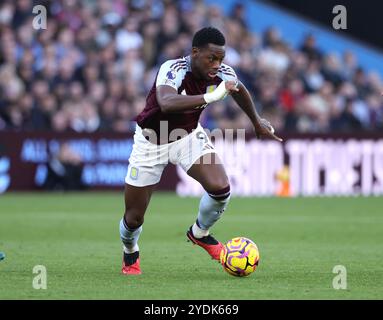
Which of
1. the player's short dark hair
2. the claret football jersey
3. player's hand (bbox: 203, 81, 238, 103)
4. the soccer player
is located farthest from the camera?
the soccer player

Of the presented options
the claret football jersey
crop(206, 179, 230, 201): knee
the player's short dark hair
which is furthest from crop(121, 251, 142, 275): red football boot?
the player's short dark hair

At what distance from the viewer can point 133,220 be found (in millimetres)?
10188

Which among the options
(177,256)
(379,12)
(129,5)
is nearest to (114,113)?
(129,5)

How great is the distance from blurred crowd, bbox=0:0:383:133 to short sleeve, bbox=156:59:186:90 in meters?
12.2

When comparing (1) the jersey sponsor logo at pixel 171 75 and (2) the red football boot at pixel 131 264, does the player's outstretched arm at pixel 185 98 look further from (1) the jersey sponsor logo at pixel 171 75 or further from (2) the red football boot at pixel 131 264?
(2) the red football boot at pixel 131 264

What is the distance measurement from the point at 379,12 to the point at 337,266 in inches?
706

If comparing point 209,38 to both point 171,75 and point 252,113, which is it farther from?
point 252,113

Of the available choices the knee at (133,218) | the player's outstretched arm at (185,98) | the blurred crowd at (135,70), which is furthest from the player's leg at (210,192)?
the blurred crowd at (135,70)

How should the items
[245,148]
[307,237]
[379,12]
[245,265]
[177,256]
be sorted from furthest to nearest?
[379,12] < [245,148] < [307,237] < [177,256] < [245,265]

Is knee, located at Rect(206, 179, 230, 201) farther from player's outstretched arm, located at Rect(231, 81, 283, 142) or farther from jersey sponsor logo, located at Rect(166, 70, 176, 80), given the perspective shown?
jersey sponsor logo, located at Rect(166, 70, 176, 80)

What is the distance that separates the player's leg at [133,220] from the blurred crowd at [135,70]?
12.0 metres

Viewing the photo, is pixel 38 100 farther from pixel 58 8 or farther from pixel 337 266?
pixel 337 266

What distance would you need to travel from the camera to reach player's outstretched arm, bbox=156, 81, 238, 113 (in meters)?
9.27

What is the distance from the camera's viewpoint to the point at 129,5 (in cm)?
2458
